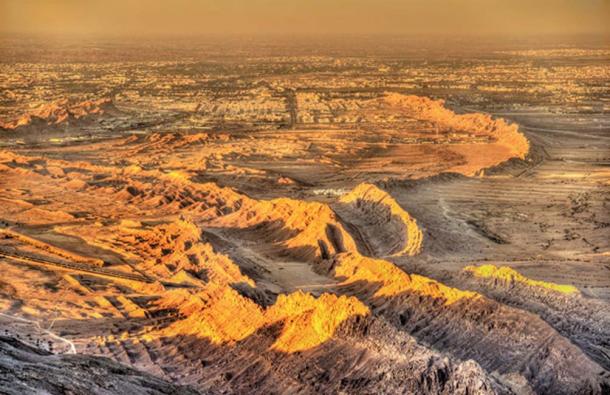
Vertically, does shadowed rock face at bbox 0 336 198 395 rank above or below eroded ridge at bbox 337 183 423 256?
above

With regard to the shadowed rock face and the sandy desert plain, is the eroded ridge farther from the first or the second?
the shadowed rock face

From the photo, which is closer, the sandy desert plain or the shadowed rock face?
the shadowed rock face

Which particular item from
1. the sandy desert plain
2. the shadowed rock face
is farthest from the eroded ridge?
the shadowed rock face

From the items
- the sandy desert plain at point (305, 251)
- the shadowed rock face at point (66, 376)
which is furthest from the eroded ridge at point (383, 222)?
the shadowed rock face at point (66, 376)

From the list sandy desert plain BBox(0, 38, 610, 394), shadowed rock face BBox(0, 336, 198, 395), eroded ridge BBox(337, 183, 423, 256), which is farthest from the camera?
eroded ridge BBox(337, 183, 423, 256)

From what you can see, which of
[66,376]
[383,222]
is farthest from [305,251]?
[66,376]

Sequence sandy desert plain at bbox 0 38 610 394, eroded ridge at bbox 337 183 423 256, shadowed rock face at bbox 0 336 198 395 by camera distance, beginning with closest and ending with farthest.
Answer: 1. shadowed rock face at bbox 0 336 198 395
2. sandy desert plain at bbox 0 38 610 394
3. eroded ridge at bbox 337 183 423 256
